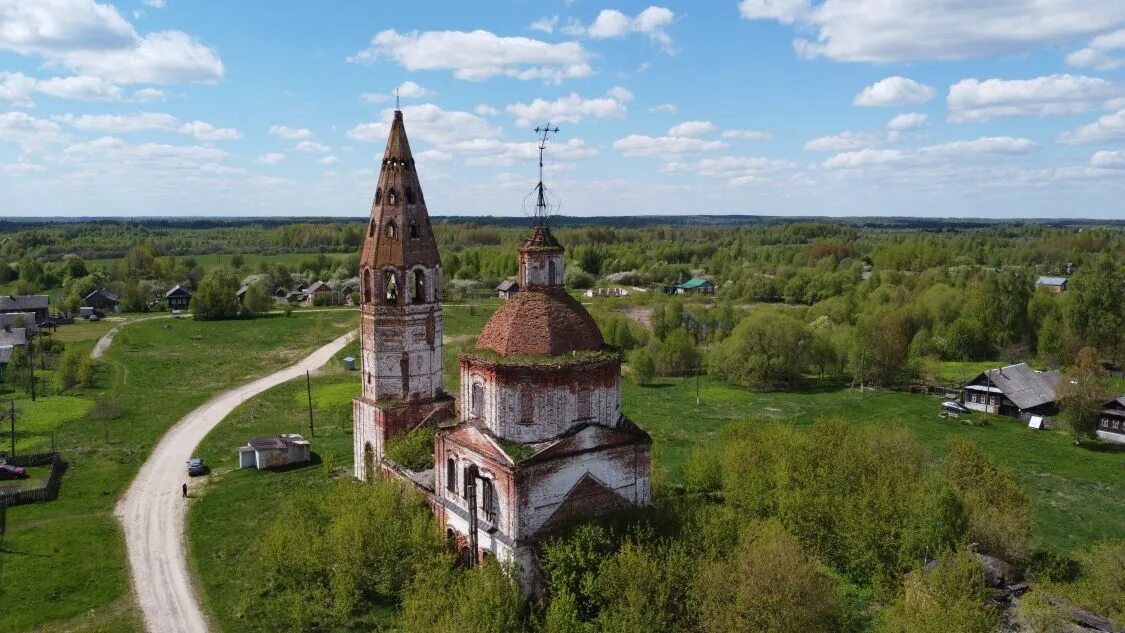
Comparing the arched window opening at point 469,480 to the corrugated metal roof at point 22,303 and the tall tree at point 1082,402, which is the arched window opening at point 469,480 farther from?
the corrugated metal roof at point 22,303

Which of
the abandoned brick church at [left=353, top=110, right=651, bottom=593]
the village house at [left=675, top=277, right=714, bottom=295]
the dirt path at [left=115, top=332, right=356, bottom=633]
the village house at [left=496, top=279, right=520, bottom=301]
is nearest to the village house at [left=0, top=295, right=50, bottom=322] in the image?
the dirt path at [left=115, top=332, right=356, bottom=633]

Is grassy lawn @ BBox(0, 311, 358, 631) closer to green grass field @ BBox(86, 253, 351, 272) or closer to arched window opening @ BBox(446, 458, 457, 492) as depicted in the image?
arched window opening @ BBox(446, 458, 457, 492)

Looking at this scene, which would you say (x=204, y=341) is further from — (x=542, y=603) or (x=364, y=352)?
(x=542, y=603)

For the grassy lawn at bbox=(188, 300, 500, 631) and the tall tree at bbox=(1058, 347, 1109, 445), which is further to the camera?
the tall tree at bbox=(1058, 347, 1109, 445)

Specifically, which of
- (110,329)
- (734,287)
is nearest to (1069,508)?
(734,287)

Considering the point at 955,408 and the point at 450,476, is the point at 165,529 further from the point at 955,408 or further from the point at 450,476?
the point at 955,408

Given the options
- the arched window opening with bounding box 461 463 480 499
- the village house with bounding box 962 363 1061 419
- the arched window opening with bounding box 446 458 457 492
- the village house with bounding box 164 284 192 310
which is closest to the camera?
the arched window opening with bounding box 461 463 480 499
